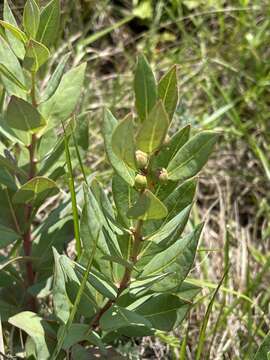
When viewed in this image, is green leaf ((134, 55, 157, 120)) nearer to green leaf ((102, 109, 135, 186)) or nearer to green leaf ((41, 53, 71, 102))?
green leaf ((102, 109, 135, 186))

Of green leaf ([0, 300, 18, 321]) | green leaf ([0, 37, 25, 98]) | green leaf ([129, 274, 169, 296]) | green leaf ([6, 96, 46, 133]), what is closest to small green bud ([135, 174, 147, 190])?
green leaf ([129, 274, 169, 296])

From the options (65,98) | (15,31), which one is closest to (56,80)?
(65,98)

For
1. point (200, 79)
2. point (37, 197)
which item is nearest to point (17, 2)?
point (200, 79)

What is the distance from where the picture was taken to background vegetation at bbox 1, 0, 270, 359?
93.3 inches

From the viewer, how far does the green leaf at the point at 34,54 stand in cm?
135

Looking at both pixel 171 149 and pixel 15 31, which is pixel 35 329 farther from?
pixel 15 31

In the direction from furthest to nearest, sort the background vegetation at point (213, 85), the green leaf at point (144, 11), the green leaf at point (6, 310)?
the green leaf at point (144, 11) → the background vegetation at point (213, 85) → the green leaf at point (6, 310)

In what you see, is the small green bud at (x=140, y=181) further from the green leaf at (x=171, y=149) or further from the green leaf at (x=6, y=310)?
the green leaf at (x=6, y=310)

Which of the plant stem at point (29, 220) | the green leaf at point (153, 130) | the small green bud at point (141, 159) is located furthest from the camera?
the plant stem at point (29, 220)

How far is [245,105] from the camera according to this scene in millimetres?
2734

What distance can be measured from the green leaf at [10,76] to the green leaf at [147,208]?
17.7 inches

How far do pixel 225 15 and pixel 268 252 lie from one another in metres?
1.18

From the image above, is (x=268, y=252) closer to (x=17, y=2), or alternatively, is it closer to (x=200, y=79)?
(x=200, y=79)

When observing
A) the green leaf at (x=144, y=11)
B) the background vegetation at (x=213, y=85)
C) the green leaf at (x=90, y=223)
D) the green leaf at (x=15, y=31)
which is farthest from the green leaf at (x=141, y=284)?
the green leaf at (x=144, y=11)
